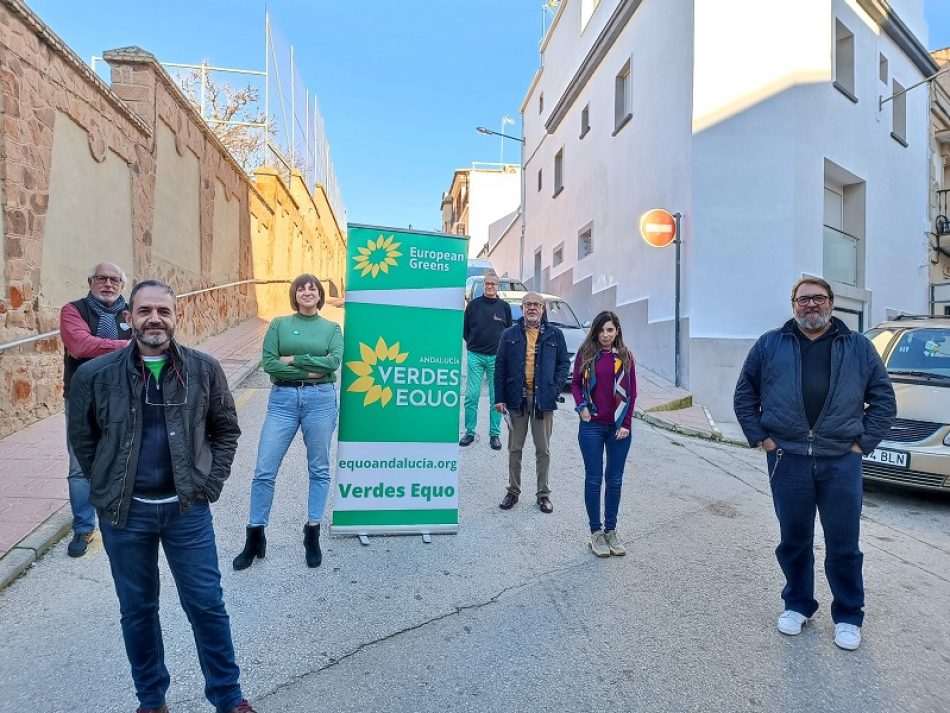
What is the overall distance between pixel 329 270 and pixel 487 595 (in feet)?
110

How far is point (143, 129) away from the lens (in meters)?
9.41

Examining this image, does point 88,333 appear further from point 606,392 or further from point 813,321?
point 813,321

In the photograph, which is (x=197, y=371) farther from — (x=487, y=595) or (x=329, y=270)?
(x=329, y=270)

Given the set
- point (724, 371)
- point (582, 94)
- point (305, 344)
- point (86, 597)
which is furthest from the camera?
point (582, 94)

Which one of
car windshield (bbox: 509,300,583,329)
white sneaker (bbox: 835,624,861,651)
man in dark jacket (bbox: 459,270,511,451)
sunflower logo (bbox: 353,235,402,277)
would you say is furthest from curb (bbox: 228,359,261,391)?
white sneaker (bbox: 835,624,861,651)

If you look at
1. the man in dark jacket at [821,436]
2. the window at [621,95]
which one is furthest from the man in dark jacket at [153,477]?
the window at [621,95]

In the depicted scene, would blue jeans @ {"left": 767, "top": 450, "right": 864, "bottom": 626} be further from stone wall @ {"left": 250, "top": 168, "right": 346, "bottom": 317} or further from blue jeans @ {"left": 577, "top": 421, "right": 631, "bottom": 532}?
stone wall @ {"left": 250, "top": 168, "right": 346, "bottom": 317}

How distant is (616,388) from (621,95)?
1384 cm

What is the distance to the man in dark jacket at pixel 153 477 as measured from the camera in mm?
2254

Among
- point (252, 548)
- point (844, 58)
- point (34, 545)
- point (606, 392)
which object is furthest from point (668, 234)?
point (34, 545)

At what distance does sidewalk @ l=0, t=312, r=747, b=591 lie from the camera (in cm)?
389

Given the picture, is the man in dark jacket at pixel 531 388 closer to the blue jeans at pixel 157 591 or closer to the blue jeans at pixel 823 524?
the blue jeans at pixel 823 524

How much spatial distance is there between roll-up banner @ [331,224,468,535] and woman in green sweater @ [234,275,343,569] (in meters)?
0.27

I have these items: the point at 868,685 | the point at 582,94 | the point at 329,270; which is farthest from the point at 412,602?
the point at 329,270
